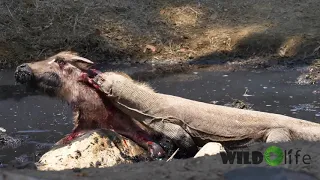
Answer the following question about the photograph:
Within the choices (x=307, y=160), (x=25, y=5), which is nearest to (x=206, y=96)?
(x=307, y=160)

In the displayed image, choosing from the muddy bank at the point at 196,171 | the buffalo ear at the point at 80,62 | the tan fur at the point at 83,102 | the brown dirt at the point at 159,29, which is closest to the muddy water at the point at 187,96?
the tan fur at the point at 83,102

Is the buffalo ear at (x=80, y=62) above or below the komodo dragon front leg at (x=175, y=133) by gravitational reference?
above

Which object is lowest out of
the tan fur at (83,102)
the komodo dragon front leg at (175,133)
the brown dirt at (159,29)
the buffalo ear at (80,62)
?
the komodo dragon front leg at (175,133)

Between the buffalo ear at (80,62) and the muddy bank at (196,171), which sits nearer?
the muddy bank at (196,171)

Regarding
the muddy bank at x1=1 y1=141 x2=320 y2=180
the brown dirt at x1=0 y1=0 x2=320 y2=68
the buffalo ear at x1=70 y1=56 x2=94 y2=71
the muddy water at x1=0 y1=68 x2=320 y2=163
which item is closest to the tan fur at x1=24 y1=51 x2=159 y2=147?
the buffalo ear at x1=70 y1=56 x2=94 y2=71

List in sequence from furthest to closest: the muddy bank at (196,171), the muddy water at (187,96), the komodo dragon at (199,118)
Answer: the muddy water at (187,96), the komodo dragon at (199,118), the muddy bank at (196,171)

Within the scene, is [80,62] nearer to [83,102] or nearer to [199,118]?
[83,102]

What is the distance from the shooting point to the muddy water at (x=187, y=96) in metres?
7.82

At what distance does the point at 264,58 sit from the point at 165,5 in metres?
3.69

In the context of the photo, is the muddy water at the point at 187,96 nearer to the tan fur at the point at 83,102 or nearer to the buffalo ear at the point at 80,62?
the tan fur at the point at 83,102

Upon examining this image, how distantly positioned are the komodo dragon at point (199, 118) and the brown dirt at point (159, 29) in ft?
19.3

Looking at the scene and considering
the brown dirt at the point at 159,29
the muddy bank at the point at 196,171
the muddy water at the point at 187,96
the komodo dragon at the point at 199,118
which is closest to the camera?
the muddy bank at the point at 196,171

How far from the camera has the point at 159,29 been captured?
14594mm

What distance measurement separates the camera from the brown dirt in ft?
43.2
